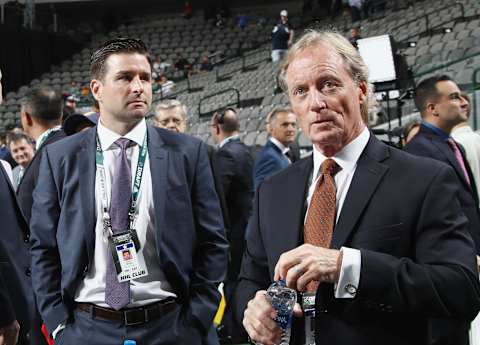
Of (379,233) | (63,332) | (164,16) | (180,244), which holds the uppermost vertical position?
(164,16)

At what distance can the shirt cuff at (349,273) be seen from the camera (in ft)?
4.39

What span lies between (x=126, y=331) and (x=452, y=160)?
5.62ft

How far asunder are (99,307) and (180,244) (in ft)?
1.09

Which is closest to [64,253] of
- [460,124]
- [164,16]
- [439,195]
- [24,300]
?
[24,300]

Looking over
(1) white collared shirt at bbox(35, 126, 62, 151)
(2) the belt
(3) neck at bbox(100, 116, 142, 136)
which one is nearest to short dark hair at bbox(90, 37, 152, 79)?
(3) neck at bbox(100, 116, 142, 136)

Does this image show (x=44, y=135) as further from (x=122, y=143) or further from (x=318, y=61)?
(x=318, y=61)

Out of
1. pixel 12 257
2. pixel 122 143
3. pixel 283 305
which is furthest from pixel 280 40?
pixel 283 305

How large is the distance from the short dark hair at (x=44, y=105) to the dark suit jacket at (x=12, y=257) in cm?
104

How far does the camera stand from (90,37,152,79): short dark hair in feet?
7.73

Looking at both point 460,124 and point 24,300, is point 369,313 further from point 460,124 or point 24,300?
point 460,124

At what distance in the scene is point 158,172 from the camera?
89.3 inches

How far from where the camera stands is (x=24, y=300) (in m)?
2.21

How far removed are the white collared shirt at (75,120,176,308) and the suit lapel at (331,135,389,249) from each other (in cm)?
93

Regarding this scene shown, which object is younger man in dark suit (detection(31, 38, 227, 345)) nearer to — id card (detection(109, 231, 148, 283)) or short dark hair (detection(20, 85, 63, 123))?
id card (detection(109, 231, 148, 283))
